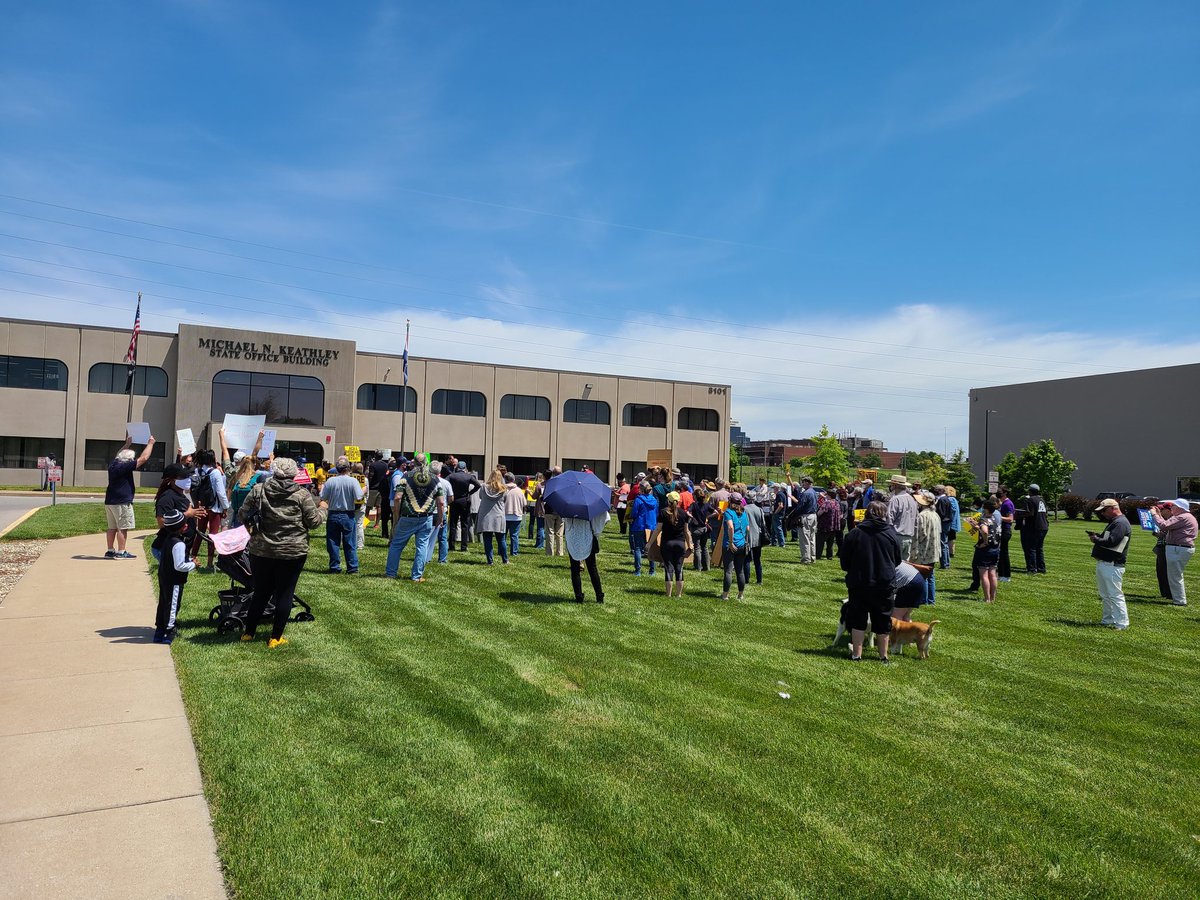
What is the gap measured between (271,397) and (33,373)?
1116cm

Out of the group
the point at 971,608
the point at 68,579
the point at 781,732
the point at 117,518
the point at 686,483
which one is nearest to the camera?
the point at 781,732

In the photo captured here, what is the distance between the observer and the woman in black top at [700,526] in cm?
1455

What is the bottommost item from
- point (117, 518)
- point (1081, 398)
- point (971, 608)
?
point (971, 608)

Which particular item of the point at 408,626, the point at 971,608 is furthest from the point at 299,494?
the point at 971,608

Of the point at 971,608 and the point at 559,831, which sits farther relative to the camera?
the point at 971,608

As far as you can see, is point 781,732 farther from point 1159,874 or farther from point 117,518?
point 117,518

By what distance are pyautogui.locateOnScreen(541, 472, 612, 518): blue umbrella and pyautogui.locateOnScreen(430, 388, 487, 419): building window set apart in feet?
126

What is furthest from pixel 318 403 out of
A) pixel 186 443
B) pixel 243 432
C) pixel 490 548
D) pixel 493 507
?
pixel 493 507

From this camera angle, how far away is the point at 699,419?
57125mm

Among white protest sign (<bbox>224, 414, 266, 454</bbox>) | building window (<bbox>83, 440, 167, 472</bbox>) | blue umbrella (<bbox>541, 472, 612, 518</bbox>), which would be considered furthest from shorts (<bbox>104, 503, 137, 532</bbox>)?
building window (<bbox>83, 440, 167, 472</bbox>)

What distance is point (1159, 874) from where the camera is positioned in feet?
12.9

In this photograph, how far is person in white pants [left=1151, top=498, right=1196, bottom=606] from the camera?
42.3ft

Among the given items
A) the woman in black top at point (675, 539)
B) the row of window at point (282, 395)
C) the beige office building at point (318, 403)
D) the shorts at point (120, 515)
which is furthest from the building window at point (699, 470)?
the shorts at point (120, 515)

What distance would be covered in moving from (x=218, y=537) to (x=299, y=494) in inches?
44.2
